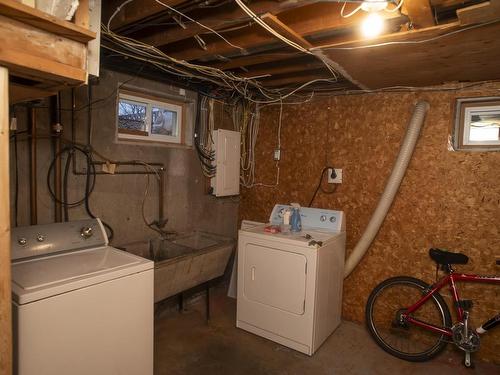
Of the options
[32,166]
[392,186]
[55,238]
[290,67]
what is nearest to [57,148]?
[32,166]

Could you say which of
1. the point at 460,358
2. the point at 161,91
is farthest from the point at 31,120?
the point at 460,358

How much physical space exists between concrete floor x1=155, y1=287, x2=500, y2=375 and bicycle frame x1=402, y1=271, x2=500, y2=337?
259 mm

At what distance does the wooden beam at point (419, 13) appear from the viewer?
1353mm

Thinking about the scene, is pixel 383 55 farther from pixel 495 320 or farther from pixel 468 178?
pixel 495 320

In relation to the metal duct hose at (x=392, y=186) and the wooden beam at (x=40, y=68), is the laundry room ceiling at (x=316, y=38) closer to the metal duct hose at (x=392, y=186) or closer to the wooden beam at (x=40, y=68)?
the metal duct hose at (x=392, y=186)

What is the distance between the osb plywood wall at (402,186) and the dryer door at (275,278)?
0.82 m

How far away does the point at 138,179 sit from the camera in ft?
8.74

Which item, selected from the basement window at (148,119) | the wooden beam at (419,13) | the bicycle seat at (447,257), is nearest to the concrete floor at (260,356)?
the bicycle seat at (447,257)

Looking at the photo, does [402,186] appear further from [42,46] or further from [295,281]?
[42,46]

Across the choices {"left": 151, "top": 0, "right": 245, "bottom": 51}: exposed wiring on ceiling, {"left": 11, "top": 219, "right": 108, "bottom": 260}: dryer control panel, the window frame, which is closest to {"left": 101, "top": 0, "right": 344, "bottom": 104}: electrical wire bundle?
{"left": 151, "top": 0, "right": 245, "bottom": 51}: exposed wiring on ceiling

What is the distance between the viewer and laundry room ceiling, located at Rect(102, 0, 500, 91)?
1.51 m

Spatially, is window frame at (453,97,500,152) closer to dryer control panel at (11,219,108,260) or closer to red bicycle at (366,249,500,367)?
red bicycle at (366,249,500,367)

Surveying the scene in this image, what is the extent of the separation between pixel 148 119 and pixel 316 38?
1606 mm

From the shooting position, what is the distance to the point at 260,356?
96.2 inches
